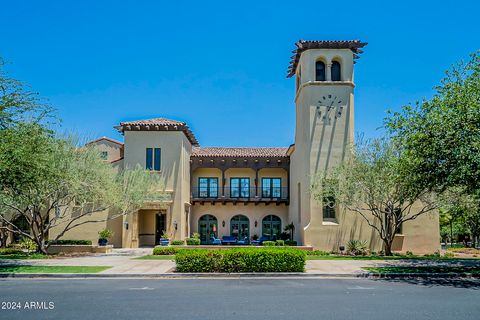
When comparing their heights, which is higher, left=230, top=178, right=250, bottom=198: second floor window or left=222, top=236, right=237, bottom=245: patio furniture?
left=230, top=178, right=250, bottom=198: second floor window

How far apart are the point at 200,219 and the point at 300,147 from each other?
11181mm

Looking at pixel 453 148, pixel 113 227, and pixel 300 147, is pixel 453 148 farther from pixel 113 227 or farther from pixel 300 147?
pixel 113 227

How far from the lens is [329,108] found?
30.7m

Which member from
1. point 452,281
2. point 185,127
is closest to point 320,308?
point 452,281

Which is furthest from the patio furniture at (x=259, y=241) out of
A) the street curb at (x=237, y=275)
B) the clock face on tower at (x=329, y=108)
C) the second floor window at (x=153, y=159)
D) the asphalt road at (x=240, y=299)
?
the asphalt road at (x=240, y=299)

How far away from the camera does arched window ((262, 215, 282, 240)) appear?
125 ft

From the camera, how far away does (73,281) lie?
1573 cm

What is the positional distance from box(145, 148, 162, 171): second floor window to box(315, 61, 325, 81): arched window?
1228 cm

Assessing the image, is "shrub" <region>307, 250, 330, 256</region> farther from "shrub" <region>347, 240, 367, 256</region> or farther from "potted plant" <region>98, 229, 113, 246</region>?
"potted plant" <region>98, 229, 113, 246</region>

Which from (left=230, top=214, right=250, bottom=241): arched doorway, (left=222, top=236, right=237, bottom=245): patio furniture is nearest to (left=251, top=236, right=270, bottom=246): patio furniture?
(left=222, top=236, right=237, bottom=245): patio furniture

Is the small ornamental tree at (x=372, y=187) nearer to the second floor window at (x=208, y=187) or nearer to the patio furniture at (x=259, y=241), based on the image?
the patio furniture at (x=259, y=241)

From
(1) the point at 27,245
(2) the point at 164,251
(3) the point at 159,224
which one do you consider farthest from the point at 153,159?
(1) the point at 27,245

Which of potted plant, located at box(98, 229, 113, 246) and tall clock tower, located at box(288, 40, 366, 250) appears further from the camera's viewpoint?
potted plant, located at box(98, 229, 113, 246)

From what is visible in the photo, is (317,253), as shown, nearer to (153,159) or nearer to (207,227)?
(207,227)
